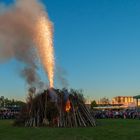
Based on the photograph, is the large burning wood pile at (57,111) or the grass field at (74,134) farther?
the large burning wood pile at (57,111)

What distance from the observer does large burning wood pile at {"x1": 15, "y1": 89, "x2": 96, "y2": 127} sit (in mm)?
26172

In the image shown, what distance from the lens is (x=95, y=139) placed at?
15.8 m

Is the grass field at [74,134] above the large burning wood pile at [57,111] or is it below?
below

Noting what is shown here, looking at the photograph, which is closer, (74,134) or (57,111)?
(74,134)

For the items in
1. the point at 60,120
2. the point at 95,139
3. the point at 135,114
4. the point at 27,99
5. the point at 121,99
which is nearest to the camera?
the point at 95,139

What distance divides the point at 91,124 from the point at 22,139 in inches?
407

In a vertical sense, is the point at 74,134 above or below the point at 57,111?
below

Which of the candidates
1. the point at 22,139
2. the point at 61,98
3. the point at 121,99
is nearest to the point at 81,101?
the point at 61,98

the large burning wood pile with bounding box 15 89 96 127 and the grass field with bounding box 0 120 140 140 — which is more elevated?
the large burning wood pile with bounding box 15 89 96 127

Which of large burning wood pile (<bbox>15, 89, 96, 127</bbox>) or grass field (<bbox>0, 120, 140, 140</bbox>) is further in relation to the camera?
large burning wood pile (<bbox>15, 89, 96, 127</bbox>)

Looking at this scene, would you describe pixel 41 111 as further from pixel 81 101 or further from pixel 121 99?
pixel 121 99

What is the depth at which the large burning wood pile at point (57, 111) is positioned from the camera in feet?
85.9

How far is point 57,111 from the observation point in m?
26.4

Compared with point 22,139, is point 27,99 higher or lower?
higher
